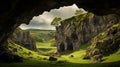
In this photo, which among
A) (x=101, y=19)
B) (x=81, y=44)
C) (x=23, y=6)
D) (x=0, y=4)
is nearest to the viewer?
(x=0, y=4)

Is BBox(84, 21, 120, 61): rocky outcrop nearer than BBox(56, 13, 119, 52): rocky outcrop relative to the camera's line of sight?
Yes

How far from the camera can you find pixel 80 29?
548 feet

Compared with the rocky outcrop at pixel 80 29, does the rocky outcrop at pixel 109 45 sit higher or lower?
lower

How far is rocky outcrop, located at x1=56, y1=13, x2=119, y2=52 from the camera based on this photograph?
151 metres

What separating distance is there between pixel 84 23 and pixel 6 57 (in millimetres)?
96453

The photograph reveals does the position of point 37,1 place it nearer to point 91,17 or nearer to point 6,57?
point 6,57

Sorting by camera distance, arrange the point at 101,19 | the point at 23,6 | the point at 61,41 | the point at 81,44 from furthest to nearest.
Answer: the point at 61,41 < the point at 81,44 < the point at 101,19 < the point at 23,6

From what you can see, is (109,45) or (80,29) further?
(80,29)

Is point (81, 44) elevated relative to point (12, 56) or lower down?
elevated

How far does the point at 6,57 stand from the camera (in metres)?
72.4

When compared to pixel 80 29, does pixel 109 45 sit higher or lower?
lower

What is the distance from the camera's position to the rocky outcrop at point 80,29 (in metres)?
151

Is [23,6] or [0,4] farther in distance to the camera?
[23,6]

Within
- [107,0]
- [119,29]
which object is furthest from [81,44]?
[107,0]
